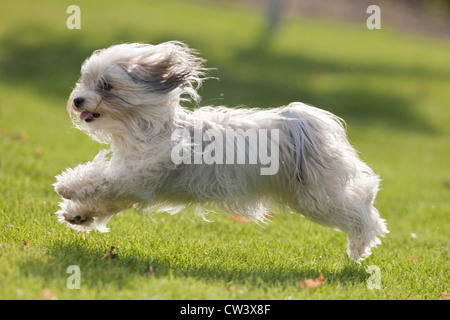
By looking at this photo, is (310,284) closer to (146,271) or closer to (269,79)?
(146,271)

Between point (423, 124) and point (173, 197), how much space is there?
11.5m

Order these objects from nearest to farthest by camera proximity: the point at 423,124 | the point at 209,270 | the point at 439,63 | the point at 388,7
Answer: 1. the point at 209,270
2. the point at 423,124
3. the point at 439,63
4. the point at 388,7

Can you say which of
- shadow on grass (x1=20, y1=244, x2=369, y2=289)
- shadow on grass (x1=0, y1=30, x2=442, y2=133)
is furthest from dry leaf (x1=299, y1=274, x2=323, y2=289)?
shadow on grass (x1=0, y1=30, x2=442, y2=133)

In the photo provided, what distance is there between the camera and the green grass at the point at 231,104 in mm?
4340

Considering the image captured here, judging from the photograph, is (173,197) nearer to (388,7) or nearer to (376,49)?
(376,49)

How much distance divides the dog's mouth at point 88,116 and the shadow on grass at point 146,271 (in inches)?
39.0

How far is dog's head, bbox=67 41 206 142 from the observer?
15.6 ft

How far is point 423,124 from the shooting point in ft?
49.4

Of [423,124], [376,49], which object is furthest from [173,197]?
[376,49]

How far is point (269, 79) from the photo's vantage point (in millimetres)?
16344

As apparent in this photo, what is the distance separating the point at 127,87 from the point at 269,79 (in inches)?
466

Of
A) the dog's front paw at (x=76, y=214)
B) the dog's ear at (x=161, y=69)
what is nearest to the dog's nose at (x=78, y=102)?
the dog's ear at (x=161, y=69)

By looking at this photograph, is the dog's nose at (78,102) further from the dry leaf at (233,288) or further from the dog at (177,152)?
the dry leaf at (233,288)

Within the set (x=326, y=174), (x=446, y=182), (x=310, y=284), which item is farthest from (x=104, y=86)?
(x=446, y=182)
